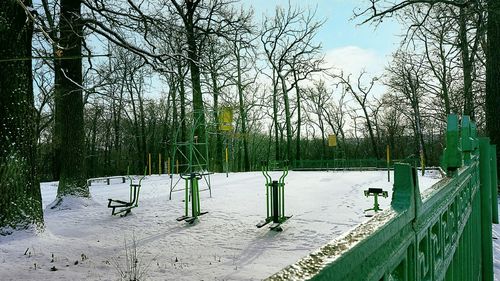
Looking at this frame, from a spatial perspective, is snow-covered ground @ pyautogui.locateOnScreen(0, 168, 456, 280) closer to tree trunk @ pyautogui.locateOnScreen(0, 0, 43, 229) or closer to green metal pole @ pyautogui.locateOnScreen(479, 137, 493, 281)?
tree trunk @ pyautogui.locateOnScreen(0, 0, 43, 229)

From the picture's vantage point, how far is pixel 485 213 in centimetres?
499

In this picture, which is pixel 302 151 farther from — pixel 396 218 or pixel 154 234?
pixel 396 218

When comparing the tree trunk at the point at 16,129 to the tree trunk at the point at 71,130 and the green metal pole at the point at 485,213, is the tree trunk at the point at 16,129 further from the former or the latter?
the green metal pole at the point at 485,213

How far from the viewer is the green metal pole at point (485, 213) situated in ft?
15.9

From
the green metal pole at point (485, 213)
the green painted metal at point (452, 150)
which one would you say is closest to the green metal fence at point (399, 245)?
the green painted metal at point (452, 150)

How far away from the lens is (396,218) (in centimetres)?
103

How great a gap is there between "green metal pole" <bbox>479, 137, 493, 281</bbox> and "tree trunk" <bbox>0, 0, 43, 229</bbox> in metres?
6.97

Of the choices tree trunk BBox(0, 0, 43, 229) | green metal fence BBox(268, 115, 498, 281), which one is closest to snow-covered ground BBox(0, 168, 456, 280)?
tree trunk BBox(0, 0, 43, 229)

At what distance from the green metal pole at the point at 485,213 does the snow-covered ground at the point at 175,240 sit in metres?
1.23

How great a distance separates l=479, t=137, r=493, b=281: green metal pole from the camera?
191 inches

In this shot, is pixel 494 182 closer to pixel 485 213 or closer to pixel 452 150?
pixel 485 213

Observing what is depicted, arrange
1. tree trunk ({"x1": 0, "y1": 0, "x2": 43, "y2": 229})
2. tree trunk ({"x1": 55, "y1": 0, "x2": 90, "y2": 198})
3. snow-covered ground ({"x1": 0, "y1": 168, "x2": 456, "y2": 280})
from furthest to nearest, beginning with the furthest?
tree trunk ({"x1": 55, "y1": 0, "x2": 90, "y2": 198}) < tree trunk ({"x1": 0, "y1": 0, "x2": 43, "y2": 229}) < snow-covered ground ({"x1": 0, "y1": 168, "x2": 456, "y2": 280})

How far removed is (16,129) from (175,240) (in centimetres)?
347

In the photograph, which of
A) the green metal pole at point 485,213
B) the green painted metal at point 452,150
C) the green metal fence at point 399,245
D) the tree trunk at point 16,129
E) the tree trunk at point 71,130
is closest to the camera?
the green metal fence at point 399,245
